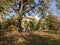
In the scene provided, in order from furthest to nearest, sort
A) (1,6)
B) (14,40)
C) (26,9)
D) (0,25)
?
(0,25)
(26,9)
(1,6)
(14,40)

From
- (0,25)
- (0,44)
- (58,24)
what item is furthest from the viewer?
(58,24)

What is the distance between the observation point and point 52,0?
19266mm

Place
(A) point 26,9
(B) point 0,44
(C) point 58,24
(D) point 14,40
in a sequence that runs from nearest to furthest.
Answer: (B) point 0,44 < (D) point 14,40 < (A) point 26,9 < (C) point 58,24

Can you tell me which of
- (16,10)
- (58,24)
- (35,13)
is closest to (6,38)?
(16,10)

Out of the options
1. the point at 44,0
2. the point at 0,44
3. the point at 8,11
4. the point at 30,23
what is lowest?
the point at 0,44

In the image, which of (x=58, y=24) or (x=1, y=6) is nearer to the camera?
(x=1, y=6)

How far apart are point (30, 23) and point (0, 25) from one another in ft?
12.6

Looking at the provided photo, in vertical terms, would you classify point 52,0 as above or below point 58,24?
above

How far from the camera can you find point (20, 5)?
19438mm

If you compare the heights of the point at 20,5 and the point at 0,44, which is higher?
the point at 20,5

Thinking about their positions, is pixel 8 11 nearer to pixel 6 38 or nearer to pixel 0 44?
pixel 6 38

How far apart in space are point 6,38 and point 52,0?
7.81 metres

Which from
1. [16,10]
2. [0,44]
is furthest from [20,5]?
[0,44]

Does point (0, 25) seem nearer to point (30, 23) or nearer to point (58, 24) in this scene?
point (30, 23)
